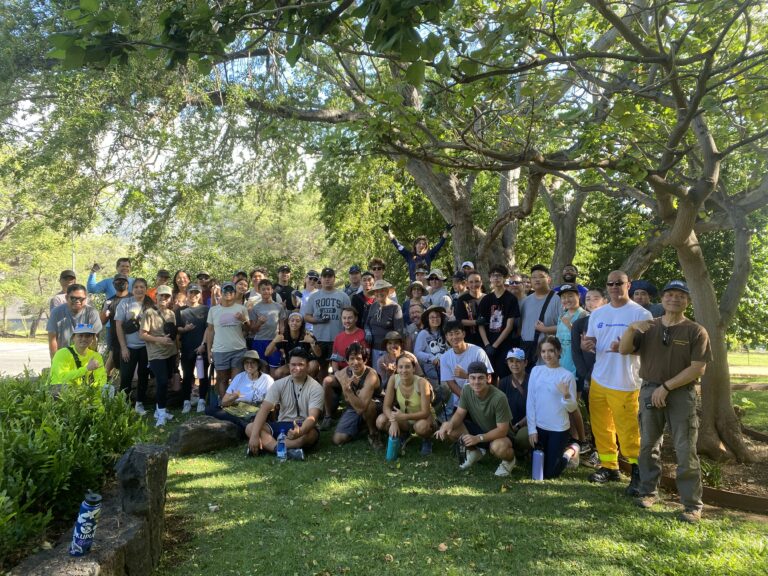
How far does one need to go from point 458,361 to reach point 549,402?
1.22m

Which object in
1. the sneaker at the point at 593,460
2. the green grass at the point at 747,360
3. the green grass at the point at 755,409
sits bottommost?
the green grass at the point at 747,360

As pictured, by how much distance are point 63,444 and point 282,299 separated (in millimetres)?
5184

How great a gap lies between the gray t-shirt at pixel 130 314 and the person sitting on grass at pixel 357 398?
3.29 metres

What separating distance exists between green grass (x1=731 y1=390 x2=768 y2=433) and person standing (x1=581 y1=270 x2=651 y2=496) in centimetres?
432

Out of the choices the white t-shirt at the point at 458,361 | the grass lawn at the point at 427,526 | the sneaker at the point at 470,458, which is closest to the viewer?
the grass lawn at the point at 427,526

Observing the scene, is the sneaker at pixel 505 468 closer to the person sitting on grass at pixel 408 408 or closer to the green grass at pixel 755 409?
the person sitting on grass at pixel 408 408

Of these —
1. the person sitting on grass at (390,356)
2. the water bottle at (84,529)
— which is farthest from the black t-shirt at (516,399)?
the water bottle at (84,529)

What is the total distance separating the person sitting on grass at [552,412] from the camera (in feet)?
18.2

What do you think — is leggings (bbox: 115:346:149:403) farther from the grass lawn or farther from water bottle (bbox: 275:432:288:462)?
water bottle (bbox: 275:432:288:462)

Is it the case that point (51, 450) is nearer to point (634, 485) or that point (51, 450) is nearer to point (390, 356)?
point (390, 356)

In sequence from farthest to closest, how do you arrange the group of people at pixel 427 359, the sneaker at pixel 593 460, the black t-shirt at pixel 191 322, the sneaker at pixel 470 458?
the black t-shirt at pixel 191 322 < the sneaker at pixel 593 460 < the sneaker at pixel 470 458 < the group of people at pixel 427 359

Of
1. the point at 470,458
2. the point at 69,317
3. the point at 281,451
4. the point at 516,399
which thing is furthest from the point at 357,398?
the point at 69,317

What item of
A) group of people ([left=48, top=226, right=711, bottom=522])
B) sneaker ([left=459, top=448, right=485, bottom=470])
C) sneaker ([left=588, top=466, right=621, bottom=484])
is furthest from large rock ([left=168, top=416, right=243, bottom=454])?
sneaker ([left=588, top=466, right=621, bottom=484])

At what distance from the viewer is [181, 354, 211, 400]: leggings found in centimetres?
837
